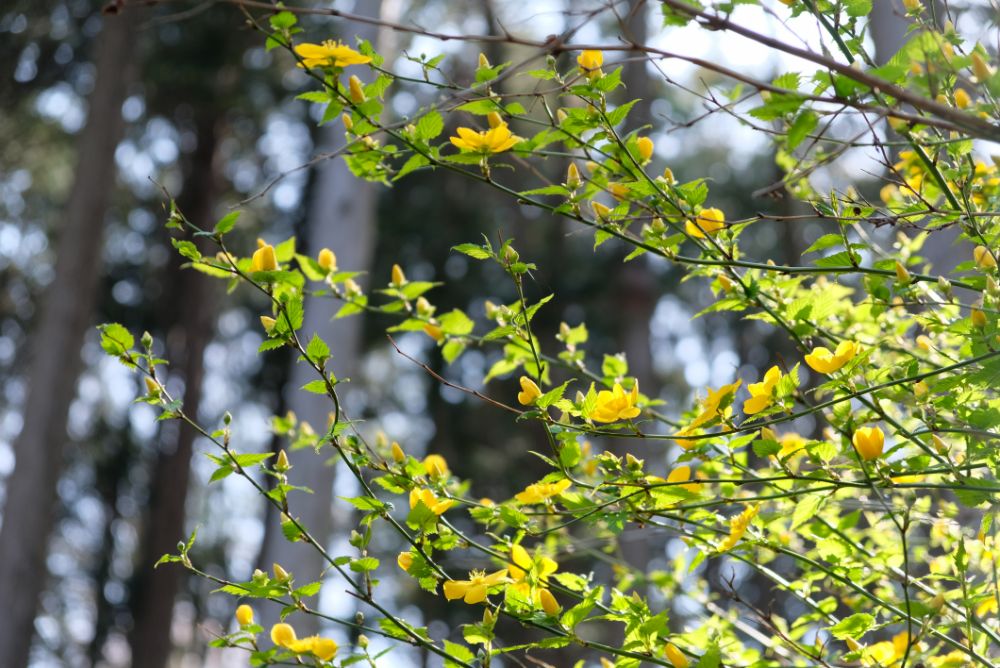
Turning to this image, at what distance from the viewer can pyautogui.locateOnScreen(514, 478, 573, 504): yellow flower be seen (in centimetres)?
125

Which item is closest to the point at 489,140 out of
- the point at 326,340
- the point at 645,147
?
the point at 645,147

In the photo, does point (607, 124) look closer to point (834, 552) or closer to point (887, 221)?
point (887, 221)

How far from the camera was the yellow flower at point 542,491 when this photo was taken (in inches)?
49.0

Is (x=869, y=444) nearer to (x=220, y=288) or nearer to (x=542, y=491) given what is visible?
(x=542, y=491)

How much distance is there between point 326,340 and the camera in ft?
17.1

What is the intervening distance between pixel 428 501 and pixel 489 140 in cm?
48

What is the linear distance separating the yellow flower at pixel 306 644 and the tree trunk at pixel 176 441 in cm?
690

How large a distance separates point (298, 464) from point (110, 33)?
349 centimetres

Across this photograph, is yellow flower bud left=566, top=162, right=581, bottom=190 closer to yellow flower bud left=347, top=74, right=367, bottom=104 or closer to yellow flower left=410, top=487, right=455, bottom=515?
yellow flower bud left=347, top=74, right=367, bottom=104

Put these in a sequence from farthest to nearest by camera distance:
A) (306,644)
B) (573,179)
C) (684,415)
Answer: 1. (684,415)
2. (573,179)
3. (306,644)

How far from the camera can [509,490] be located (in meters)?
7.97

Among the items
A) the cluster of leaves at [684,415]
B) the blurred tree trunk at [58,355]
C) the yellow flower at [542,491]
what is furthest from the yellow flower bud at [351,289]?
the blurred tree trunk at [58,355]

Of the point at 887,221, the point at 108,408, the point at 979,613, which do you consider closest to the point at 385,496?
the point at 108,408

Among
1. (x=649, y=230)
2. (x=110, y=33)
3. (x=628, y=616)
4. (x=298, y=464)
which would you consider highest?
(x=110, y=33)
